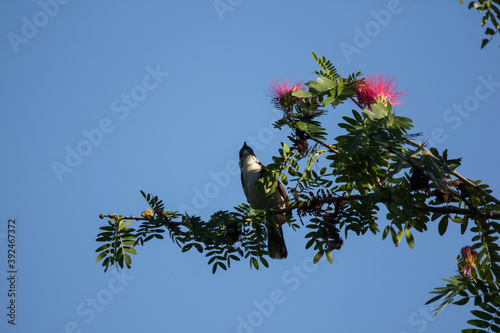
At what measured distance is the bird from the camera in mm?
6887

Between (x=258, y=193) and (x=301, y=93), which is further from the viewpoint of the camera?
(x=258, y=193)

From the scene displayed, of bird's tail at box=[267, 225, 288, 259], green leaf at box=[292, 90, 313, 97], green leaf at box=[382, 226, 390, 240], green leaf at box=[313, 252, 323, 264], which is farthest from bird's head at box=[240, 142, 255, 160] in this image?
green leaf at box=[382, 226, 390, 240]

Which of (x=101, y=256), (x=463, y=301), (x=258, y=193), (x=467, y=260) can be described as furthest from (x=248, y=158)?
(x=463, y=301)

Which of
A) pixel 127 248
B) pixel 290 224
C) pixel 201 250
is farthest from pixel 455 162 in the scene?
pixel 127 248

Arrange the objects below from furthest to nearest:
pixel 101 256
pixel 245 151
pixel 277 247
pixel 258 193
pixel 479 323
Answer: pixel 245 151, pixel 258 193, pixel 277 247, pixel 101 256, pixel 479 323

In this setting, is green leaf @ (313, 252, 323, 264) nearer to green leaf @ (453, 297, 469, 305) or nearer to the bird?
green leaf @ (453, 297, 469, 305)

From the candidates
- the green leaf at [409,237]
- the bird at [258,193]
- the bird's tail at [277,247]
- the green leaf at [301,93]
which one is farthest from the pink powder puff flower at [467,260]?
the bird's tail at [277,247]

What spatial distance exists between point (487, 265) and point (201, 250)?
2.16 metres

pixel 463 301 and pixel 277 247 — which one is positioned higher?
pixel 277 247

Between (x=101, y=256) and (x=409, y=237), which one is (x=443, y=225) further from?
(x=101, y=256)

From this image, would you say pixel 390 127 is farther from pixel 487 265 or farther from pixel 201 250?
pixel 201 250

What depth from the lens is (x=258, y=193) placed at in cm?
707

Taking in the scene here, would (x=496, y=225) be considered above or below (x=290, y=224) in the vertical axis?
below

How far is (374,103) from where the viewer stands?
155 inches
